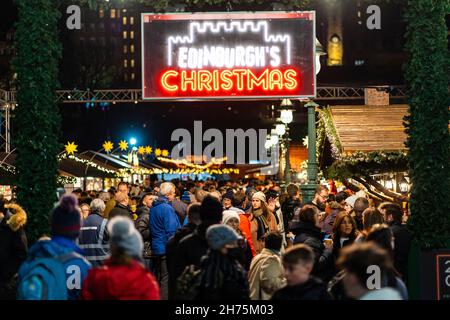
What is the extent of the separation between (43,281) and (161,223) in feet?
25.7

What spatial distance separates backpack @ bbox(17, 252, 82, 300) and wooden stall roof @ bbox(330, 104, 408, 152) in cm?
1011

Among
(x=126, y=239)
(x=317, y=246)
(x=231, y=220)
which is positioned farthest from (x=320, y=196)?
(x=126, y=239)

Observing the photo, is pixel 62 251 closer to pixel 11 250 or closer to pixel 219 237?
pixel 219 237

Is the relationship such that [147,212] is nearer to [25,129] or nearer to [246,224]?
[246,224]

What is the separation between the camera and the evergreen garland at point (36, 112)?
10016mm

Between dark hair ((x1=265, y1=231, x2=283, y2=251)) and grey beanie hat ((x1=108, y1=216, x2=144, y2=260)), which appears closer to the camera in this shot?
grey beanie hat ((x1=108, y1=216, x2=144, y2=260))

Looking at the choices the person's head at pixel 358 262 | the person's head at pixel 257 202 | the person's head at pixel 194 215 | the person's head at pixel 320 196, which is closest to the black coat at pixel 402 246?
the person's head at pixel 194 215

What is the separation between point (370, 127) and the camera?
55.8ft

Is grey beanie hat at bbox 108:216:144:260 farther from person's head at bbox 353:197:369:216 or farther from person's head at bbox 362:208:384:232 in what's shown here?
person's head at bbox 353:197:369:216

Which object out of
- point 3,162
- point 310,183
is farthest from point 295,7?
point 3,162

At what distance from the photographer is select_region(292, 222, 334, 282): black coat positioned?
10.0 m

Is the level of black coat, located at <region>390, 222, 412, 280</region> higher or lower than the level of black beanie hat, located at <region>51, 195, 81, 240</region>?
lower

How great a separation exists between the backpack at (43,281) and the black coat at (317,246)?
4522mm

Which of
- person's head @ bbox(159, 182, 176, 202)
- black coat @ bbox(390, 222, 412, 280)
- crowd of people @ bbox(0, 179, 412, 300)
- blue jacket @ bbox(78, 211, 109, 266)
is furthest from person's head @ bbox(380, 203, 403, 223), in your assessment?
person's head @ bbox(159, 182, 176, 202)
